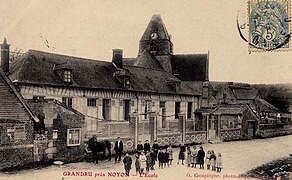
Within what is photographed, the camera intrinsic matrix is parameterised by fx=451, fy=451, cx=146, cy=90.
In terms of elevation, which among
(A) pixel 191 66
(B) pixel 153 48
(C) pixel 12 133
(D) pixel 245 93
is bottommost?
(C) pixel 12 133

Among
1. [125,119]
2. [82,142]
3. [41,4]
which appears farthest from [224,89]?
[41,4]

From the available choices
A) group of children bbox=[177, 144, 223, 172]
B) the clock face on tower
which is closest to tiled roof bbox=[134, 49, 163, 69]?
the clock face on tower

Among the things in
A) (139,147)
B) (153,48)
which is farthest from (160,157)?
(153,48)

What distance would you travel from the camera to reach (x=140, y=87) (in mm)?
4328

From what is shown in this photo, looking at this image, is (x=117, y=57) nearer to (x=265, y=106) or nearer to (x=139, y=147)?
(x=139, y=147)

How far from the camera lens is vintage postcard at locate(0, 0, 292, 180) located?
377 cm

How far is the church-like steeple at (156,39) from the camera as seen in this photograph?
399 cm

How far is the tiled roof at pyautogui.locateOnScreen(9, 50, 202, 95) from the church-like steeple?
20cm

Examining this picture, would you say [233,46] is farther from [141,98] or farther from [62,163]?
[62,163]

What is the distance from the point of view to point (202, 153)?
413cm

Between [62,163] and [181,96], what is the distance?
1.35m

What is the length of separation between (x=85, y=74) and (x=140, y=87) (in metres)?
0.60

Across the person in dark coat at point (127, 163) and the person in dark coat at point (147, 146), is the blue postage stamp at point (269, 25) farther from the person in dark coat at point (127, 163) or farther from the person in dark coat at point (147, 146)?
the person in dark coat at point (127, 163)

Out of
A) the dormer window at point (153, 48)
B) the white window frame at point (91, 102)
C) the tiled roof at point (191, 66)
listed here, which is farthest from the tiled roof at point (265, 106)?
the white window frame at point (91, 102)
